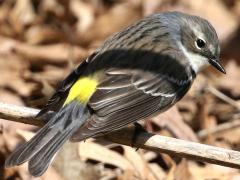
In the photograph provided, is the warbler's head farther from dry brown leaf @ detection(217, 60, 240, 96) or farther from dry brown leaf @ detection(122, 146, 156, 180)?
dry brown leaf @ detection(217, 60, 240, 96)

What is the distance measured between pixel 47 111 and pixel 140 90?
2.86 ft

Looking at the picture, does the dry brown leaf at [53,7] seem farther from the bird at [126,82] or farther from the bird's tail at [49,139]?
the bird's tail at [49,139]

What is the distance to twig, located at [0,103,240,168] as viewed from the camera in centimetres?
606

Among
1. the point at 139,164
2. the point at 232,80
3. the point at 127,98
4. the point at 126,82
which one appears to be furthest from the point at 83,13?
the point at 127,98

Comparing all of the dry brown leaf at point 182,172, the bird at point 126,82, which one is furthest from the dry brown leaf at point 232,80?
the dry brown leaf at point 182,172

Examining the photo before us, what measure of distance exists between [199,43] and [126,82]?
1181mm

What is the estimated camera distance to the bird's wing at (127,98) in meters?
6.28

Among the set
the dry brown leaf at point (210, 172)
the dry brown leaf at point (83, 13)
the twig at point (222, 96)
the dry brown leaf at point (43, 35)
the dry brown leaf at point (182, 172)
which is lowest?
A: the dry brown leaf at point (210, 172)

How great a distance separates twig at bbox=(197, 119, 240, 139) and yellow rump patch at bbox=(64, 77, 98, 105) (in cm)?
227

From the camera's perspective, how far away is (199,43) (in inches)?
303

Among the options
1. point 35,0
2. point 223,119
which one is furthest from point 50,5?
point 223,119

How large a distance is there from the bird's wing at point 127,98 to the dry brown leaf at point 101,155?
3.30 ft

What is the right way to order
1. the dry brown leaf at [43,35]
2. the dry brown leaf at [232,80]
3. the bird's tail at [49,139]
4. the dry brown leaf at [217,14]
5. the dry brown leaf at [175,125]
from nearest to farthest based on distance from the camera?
the bird's tail at [49,139] < the dry brown leaf at [175,125] < the dry brown leaf at [232,80] < the dry brown leaf at [43,35] < the dry brown leaf at [217,14]

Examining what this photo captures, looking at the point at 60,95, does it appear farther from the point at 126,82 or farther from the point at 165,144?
the point at 165,144
